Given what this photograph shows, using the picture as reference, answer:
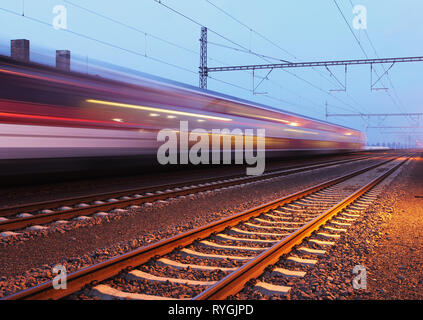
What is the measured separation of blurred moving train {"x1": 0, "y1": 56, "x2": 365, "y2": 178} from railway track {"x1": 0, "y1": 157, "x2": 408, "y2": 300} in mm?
4724

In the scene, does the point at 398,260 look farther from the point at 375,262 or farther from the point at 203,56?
the point at 203,56

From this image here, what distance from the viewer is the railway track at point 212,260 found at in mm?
3512

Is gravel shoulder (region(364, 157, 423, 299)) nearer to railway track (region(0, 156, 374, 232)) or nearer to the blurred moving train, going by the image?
railway track (region(0, 156, 374, 232))

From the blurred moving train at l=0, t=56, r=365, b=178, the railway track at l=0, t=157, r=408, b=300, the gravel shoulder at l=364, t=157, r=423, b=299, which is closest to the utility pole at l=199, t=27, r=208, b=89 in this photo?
the blurred moving train at l=0, t=56, r=365, b=178

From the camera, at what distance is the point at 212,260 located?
454 centimetres

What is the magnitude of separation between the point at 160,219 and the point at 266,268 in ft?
10.0

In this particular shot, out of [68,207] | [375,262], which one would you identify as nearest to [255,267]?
[375,262]

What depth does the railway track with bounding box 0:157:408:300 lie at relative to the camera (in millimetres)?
3512

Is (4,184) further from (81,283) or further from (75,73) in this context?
(81,283)

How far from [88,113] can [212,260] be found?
6.40 metres

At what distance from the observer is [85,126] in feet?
31.1

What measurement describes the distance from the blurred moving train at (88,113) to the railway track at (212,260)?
4724 millimetres

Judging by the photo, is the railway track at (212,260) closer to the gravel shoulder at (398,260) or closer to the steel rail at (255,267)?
the steel rail at (255,267)

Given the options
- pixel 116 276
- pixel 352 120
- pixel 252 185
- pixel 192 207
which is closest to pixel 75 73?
pixel 192 207
